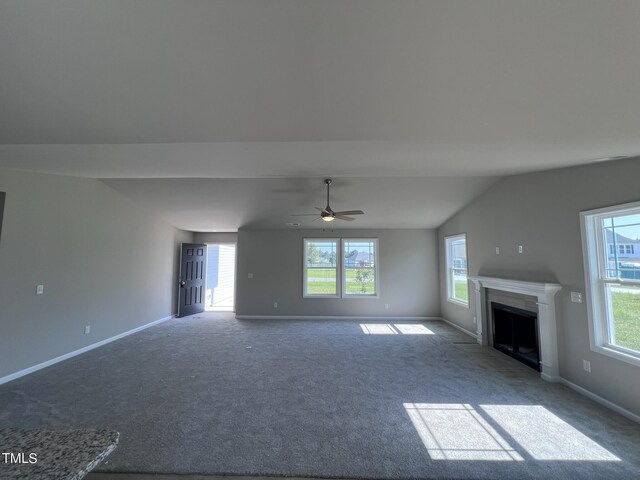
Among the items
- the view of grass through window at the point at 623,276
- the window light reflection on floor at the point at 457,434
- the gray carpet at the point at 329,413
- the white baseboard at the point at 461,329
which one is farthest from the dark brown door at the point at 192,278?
the view of grass through window at the point at 623,276

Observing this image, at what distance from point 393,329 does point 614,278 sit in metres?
3.85

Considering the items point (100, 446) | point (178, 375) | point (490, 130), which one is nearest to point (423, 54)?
point (490, 130)

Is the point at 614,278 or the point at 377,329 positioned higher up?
the point at 614,278

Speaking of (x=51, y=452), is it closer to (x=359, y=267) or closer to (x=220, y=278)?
(x=359, y=267)

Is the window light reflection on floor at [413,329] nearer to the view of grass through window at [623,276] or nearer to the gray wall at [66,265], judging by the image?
the view of grass through window at [623,276]

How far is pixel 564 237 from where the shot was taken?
3.41 m

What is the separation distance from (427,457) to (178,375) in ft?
10.0

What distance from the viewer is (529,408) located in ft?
9.23

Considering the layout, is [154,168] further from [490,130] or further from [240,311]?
[240,311]

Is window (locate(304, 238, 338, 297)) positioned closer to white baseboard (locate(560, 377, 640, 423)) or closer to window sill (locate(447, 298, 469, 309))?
window sill (locate(447, 298, 469, 309))

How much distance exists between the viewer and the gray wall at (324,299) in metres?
7.08

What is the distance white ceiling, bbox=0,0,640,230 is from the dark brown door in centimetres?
480

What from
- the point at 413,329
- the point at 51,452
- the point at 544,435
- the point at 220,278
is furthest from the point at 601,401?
the point at 220,278

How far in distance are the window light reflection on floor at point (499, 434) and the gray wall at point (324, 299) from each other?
4227 mm
